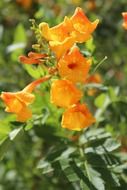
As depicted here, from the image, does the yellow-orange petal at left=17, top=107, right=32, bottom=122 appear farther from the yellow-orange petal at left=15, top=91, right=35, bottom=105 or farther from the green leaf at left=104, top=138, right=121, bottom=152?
the green leaf at left=104, top=138, right=121, bottom=152

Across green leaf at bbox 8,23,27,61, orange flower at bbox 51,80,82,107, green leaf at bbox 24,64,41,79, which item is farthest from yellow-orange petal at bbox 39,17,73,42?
green leaf at bbox 8,23,27,61

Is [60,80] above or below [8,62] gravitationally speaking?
below

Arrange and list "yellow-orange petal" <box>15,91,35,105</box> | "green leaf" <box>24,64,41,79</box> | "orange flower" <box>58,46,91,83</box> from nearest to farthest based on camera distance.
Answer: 1. "orange flower" <box>58,46,91,83</box>
2. "yellow-orange petal" <box>15,91,35,105</box>
3. "green leaf" <box>24,64,41,79</box>

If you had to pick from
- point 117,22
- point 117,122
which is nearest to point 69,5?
point 117,22

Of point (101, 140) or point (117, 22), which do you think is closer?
point (101, 140)

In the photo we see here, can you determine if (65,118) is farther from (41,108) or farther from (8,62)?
(8,62)

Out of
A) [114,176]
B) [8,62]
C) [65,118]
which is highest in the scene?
[8,62]

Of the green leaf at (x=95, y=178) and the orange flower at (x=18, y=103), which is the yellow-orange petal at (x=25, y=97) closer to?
the orange flower at (x=18, y=103)

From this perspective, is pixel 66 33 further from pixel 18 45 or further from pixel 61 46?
pixel 18 45
